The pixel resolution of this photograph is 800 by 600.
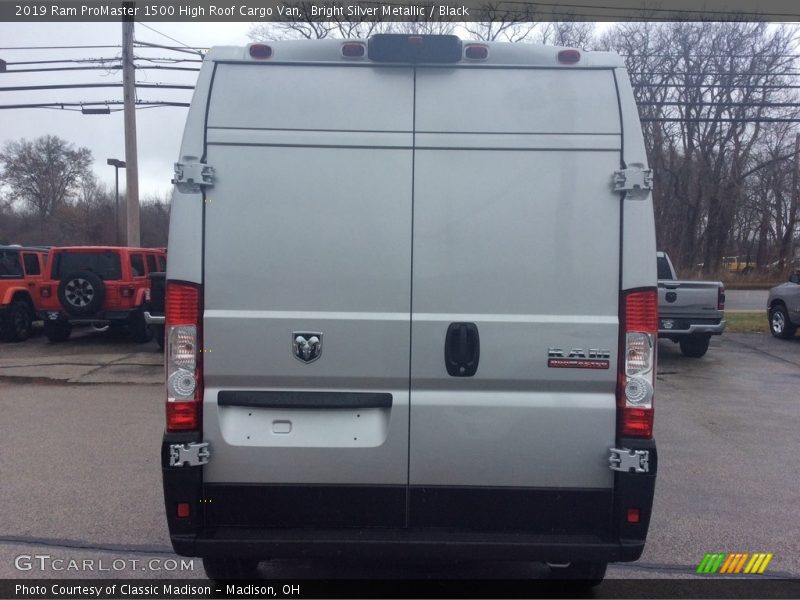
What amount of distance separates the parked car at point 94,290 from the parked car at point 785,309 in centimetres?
1345

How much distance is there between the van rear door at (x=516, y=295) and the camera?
3193 mm

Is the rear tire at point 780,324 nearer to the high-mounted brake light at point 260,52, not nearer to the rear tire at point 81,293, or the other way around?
the rear tire at point 81,293

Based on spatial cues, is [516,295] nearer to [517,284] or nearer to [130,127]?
[517,284]

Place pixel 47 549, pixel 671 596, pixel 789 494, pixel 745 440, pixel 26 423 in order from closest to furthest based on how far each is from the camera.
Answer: pixel 671 596 → pixel 47 549 → pixel 789 494 → pixel 745 440 → pixel 26 423

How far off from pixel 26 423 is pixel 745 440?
25.8 ft

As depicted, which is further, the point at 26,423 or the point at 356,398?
the point at 26,423

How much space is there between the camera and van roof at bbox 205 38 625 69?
10.9 feet

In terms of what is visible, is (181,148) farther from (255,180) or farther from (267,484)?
(267,484)

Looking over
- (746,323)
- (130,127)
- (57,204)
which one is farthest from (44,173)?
(746,323)

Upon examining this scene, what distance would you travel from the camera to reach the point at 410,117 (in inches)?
128

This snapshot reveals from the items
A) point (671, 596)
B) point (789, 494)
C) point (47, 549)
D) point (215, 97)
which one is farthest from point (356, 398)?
point (789, 494)

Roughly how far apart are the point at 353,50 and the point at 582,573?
9.68ft

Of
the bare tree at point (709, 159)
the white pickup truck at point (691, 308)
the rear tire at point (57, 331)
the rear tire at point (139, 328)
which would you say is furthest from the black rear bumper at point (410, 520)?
the bare tree at point (709, 159)

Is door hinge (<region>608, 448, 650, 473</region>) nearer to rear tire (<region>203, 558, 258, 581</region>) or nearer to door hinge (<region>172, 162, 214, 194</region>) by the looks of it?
rear tire (<region>203, 558, 258, 581</region>)
